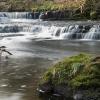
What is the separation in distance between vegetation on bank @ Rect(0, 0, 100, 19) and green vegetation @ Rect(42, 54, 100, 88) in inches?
1265

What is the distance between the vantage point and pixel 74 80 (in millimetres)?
12492

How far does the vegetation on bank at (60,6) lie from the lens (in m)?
46.6

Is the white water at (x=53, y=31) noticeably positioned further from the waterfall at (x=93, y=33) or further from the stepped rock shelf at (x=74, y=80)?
the stepped rock shelf at (x=74, y=80)

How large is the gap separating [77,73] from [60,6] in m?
39.7

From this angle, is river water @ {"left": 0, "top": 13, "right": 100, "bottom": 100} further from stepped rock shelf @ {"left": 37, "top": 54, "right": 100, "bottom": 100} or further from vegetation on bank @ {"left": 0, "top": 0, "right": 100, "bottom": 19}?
vegetation on bank @ {"left": 0, "top": 0, "right": 100, "bottom": 19}

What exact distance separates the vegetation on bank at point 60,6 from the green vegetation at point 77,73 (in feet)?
105

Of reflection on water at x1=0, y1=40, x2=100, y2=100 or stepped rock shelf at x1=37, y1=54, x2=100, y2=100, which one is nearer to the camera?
stepped rock shelf at x1=37, y1=54, x2=100, y2=100

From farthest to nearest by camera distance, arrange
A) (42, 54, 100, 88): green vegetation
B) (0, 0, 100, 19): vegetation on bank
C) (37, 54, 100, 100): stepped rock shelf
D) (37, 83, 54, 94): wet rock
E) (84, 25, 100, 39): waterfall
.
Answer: (0, 0, 100, 19): vegetation on bank
(84, 25, 100, 39): waterfall
(37, 83, 54, 94): wet rock
(42, 54, 100, 88): green vegetation
(37, 54, 100, 100): stepped rock shelf

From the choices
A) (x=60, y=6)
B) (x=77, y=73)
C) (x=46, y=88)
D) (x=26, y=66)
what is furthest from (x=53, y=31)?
(x=77, y=73)

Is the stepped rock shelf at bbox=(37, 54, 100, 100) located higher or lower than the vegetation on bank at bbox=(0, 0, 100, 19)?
higher

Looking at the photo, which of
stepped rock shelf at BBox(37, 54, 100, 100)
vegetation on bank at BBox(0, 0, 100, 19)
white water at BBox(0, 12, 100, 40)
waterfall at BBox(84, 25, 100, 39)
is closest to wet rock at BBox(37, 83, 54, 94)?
stepped rock shelf at BBox(37, 54, 100, 100)

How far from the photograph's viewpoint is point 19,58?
21500 mm

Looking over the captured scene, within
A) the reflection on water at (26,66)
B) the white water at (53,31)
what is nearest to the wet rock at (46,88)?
the reflection on water at (26,66)

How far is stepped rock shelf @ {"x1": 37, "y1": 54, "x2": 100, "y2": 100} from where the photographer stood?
12084mm
